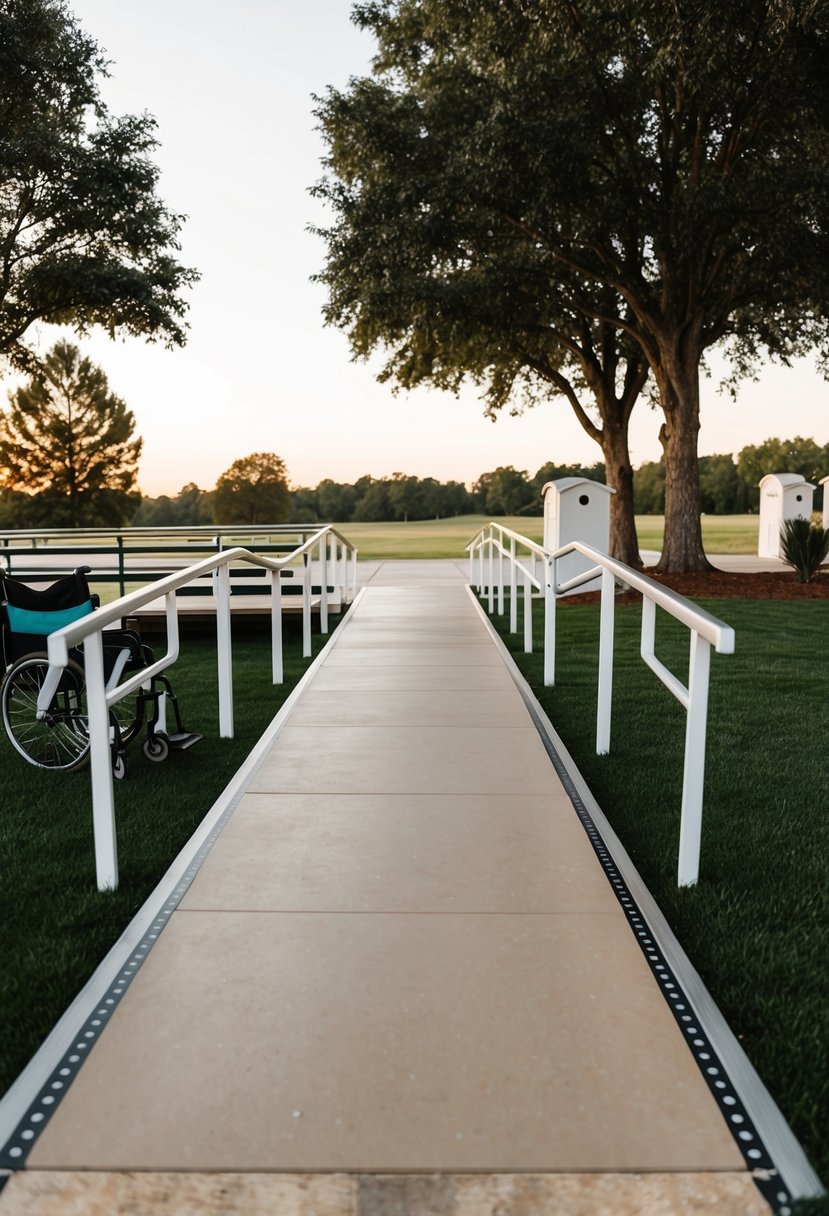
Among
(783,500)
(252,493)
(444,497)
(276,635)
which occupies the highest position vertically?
(252,493)

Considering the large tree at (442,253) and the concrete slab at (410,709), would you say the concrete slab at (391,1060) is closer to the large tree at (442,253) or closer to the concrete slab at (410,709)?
the concrete slab at (410,709)

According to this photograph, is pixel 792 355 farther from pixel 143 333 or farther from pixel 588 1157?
pixel 588 1157

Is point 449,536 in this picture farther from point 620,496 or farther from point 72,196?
point 72,196

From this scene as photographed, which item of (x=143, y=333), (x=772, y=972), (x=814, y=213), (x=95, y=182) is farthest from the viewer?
(x=143, y=333)

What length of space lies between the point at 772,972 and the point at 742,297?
55.7 ft

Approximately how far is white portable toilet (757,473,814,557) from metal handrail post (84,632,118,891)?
1996cm

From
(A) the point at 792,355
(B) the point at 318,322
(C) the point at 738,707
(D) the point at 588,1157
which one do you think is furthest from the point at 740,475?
(D) the point at 588,1157

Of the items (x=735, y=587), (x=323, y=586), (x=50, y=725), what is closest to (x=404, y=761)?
(x=50, y=725)

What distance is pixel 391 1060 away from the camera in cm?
226

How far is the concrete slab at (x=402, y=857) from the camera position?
320cm

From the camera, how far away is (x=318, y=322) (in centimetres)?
1922

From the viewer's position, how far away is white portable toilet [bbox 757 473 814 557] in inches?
845

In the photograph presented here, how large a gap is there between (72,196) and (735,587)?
13657mm

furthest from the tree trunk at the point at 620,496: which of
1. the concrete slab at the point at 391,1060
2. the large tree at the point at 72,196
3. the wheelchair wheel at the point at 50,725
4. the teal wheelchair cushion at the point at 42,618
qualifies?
the concrete slab at the point at 391,1060
